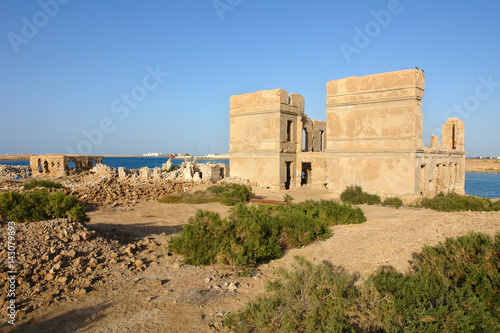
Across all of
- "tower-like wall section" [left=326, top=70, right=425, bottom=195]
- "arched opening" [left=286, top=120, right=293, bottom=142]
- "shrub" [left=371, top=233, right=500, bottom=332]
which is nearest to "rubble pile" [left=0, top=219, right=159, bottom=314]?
"shrub" [left=371, top=233, right=500, bottom=332]

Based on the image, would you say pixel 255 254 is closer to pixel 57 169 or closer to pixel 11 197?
pixel 11 197

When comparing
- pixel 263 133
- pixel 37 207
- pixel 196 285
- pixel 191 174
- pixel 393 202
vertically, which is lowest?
pixel 196 285

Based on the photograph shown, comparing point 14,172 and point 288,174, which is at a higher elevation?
point 288,174

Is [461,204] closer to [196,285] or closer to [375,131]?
[375,131]

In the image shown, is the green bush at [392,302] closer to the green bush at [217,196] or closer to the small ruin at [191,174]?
the green bush at [217,196]

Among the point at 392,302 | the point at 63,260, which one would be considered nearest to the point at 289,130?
the point at 63,260

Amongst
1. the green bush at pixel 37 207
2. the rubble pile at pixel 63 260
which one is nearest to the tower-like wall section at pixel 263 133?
the green bush at pixel 37 207

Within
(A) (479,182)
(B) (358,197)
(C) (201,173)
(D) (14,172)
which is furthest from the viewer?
(A) (479,182)

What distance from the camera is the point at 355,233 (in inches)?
379

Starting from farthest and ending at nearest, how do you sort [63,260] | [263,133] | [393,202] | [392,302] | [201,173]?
[201,173] → [263,133] → [393,202] → [63,260] → [392,302]

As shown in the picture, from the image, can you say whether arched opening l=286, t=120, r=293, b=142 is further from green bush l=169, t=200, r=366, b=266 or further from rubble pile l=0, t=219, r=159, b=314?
rubble pile l=0, t=219, r=159, b=314

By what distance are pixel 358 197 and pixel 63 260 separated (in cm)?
1392

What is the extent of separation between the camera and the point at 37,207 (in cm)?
961

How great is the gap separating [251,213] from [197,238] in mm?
1764
